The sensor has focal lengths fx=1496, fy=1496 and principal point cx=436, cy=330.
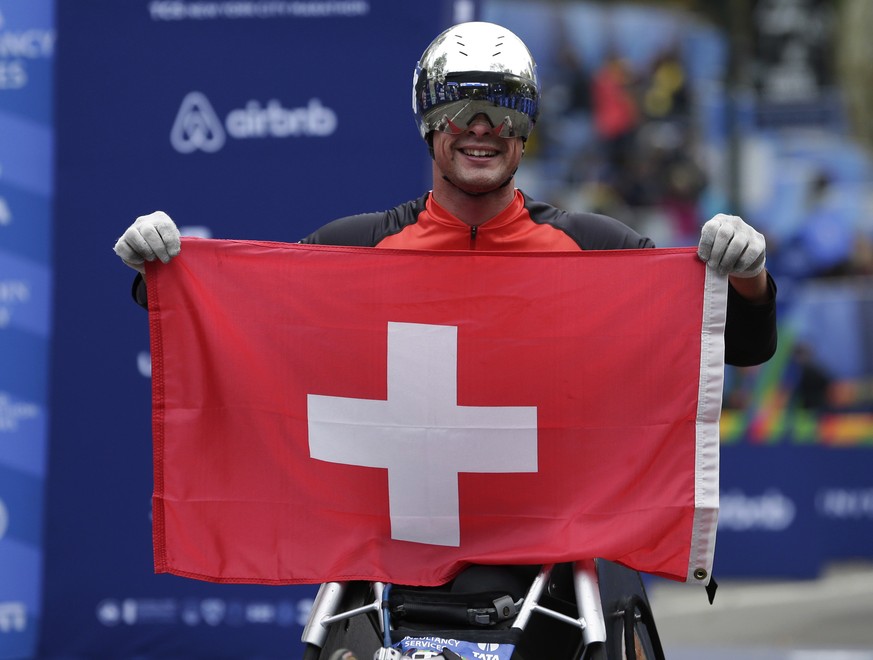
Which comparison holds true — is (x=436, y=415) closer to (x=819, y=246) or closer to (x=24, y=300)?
(x=24, y=300)

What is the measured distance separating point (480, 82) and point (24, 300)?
3.03 metres

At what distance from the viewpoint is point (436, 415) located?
3.74 metres

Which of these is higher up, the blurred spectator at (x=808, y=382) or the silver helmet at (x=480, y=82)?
the silver helmet at (x=480, y=82)

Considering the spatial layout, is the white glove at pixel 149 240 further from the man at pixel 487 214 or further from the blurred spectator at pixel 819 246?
the blurred spectator at pixel 819 246

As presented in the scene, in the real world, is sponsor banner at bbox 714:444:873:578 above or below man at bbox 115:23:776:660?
below

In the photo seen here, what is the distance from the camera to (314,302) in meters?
3.91

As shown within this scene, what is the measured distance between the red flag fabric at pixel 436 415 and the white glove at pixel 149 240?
4.3 inches

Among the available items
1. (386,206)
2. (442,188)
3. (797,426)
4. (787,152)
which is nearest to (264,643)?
(386,206)

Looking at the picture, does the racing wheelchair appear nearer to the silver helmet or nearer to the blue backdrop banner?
the silver helmet

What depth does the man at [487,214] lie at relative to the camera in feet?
12.2

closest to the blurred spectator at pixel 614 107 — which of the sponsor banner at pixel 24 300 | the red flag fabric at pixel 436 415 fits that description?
the sponsor banner at pixel 24 300

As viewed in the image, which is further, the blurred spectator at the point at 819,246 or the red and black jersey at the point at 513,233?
the blurred spectator at the point at 819,246

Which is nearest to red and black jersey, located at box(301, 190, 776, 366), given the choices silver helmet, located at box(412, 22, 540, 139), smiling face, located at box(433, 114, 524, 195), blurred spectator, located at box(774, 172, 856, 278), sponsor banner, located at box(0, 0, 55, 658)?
smiling face, located at box(433, 114, 524, 195)

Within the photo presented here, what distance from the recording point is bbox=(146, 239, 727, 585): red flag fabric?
3717mm
